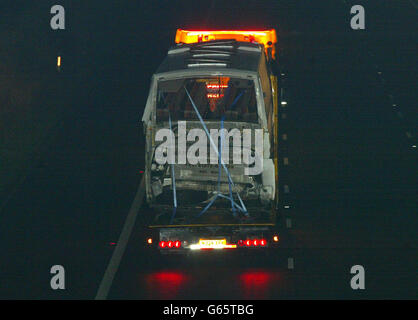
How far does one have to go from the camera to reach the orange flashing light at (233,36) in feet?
90.3

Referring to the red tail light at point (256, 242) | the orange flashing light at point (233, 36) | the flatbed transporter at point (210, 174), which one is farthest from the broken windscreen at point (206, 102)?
the orange flashing light at point (233, 36)

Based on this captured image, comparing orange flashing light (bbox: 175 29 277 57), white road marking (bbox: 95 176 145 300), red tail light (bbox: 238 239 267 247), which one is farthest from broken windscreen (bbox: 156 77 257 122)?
orange flashing light (bbox: 175 29 277 57)

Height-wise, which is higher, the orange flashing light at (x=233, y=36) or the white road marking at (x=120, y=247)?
the orange flashing light at (x=233, y=36)

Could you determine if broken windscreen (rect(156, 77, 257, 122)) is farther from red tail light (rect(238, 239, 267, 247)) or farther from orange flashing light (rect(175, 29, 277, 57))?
orange flashing light (rect(175, 29, 277, 57))

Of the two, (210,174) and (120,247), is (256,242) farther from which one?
(120,247)

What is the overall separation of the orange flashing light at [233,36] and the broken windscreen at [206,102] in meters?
6.45

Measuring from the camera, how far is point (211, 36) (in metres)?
28.0

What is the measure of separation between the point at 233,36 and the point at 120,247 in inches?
338

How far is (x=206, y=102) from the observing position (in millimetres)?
21297

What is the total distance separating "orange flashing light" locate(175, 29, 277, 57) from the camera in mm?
27516

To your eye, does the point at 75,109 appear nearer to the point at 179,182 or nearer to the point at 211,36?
the point at 211,36

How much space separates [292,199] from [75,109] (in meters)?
9.70

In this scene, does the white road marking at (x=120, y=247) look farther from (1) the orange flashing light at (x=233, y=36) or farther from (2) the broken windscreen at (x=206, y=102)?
(1) the orange flashing light at (x=233, y=36)

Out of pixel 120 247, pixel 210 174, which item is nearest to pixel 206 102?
pixel 210 174
